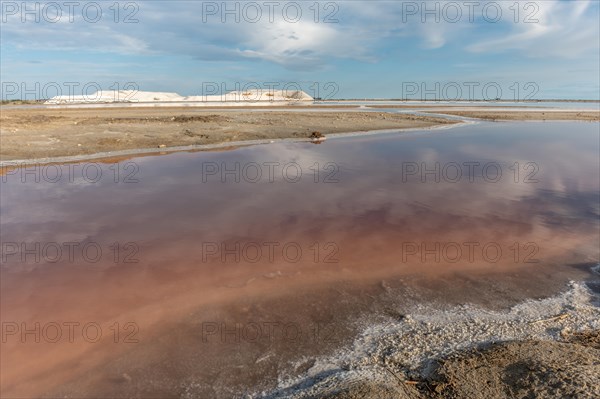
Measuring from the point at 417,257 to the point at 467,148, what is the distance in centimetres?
1909

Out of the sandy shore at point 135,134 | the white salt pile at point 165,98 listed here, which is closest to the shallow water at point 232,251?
the sandy shore at point 135,134

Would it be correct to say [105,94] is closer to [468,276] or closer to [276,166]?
[276,166]

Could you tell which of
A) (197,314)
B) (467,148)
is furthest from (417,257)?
(467,148)

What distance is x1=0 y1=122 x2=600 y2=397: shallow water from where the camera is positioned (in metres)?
5.44

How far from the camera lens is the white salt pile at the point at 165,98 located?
102 m

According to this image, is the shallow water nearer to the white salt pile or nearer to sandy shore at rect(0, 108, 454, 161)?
sandy shore at rect(0, 108, 454, 161)

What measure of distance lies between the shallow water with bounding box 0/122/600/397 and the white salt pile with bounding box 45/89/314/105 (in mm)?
84090

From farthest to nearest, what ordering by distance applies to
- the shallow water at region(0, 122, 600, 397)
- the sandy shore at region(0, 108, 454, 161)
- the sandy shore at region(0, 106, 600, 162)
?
the sandy shore at region(0, 108, 454, 161)
the sandy shore at region(0, 106, 600, 162)
the shallow water at region(0, 122, 600, 397)

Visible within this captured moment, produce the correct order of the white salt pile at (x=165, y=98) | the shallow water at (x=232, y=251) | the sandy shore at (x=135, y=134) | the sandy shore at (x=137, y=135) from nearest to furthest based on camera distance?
the shallow water at (x=232, y=251), the sandy shore at (x=137, y=135), the sandy shore at (x=135, y=134), the white salt pile at (x=165, y=98)

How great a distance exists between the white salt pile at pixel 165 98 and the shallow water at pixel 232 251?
276ft

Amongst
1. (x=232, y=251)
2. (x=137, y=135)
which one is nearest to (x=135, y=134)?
(x=137, y=135)

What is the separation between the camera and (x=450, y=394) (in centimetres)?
414

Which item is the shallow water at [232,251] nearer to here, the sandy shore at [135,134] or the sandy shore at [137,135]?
the sandy shore at [137,135]

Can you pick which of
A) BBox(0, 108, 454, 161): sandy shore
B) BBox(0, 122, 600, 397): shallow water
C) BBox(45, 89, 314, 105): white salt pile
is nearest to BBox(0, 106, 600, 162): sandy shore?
BBox(0, 108, 454, 161): sandy shore
